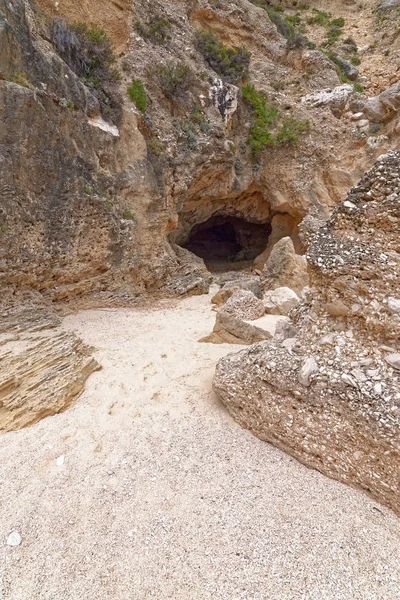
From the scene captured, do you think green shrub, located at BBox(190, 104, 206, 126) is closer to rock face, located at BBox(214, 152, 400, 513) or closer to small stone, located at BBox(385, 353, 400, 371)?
rock face, located at BBox(214, 152, 400, 513)

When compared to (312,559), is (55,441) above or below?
above

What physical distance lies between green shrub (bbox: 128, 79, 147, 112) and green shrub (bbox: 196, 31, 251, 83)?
14.0ft

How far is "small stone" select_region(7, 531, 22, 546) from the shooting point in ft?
7.14

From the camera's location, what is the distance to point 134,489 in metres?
2.60

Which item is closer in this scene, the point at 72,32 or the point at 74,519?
the point at 74,519

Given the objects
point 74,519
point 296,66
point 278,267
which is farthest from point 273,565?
point 296,66

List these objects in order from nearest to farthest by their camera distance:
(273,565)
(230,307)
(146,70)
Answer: (273,565) → (230,307) → (146,70)

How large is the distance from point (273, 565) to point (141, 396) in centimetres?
235

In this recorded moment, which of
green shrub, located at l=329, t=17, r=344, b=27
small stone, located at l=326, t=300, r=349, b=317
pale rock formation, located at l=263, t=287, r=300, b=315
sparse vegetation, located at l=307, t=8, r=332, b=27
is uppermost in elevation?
sparse vegetation, located at l=307, t=8, r=332, b=27

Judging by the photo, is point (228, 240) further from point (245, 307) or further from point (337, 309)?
point (337, 309)

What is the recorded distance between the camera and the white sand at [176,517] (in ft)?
6.42

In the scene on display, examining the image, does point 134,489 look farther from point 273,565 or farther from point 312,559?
point 312,559

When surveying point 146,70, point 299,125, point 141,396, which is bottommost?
point 141,396

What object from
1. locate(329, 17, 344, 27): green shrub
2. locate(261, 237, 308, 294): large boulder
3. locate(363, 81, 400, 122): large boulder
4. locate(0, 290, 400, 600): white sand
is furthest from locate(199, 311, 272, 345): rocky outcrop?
locate(329, 17, 344, 27): green shrub
